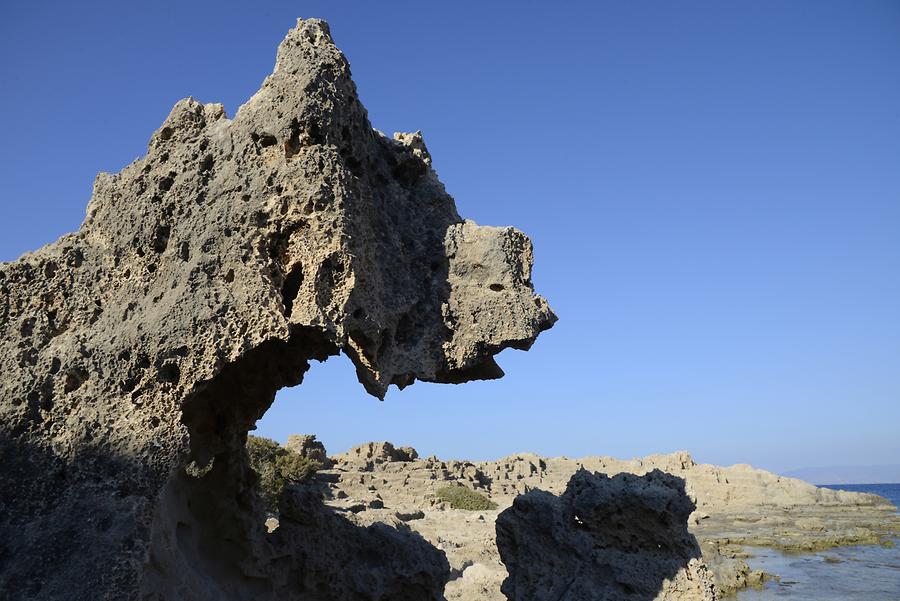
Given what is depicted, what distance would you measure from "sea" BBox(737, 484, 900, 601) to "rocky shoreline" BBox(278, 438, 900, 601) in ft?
2.54

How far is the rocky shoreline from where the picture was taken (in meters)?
16.3

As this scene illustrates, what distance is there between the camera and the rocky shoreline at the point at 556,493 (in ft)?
53.4

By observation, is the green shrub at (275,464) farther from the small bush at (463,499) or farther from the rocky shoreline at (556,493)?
the small bush at (463,499)

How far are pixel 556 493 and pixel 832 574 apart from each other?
10.7 m

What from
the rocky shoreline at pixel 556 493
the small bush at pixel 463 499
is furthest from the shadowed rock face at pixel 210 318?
the small bush at pixel 463 499

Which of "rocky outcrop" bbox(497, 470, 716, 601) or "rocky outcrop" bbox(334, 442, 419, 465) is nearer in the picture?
"rocky outcrop" bbox(497, 470, 716, 601)

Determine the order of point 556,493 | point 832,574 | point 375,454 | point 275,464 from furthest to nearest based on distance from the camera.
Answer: point 375,454 → point 556,493 → point 832,574 → point 275,464

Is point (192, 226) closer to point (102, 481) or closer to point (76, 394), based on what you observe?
point (76, 394)

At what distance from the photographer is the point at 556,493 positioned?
32000 millimetres

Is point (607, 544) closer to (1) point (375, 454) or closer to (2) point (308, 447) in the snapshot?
(2) point (308, 447)

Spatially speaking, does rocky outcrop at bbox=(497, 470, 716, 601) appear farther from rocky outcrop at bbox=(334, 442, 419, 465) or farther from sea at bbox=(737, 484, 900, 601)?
rocky outcrop at bbox=(334, 442, 419, 465)

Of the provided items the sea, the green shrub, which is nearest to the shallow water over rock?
the sea

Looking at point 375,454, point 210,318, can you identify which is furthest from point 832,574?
point 210,318

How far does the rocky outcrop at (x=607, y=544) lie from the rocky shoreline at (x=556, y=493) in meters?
0.58
